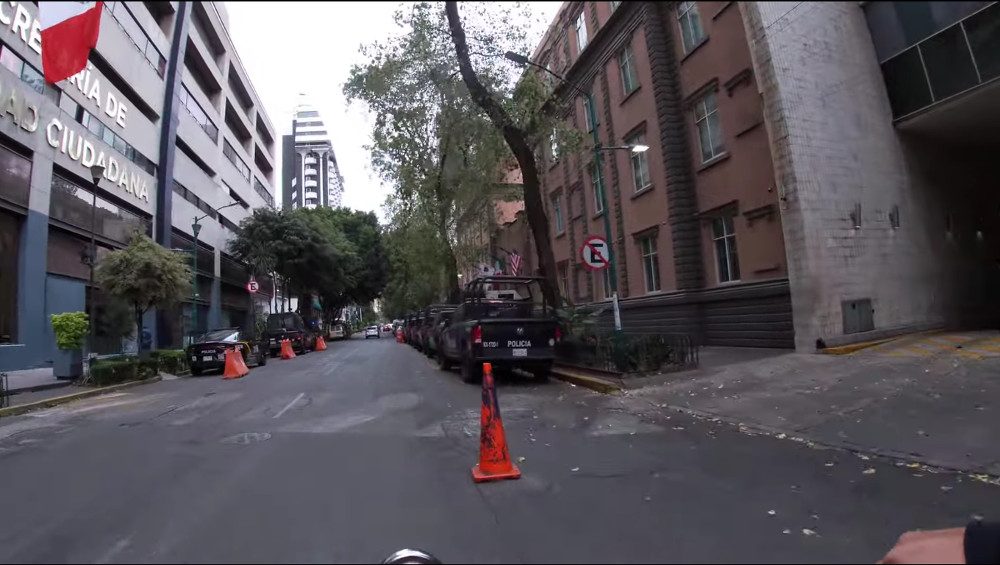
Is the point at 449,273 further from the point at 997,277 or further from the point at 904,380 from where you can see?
the point at 904,380

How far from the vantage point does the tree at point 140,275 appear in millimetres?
17953

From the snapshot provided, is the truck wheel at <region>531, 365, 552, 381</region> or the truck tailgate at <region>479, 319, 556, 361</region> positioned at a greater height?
the truck tailgate at <region>479, 319, 556, 361</region>

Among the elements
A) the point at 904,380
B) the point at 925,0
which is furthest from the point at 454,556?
the point at 904,380

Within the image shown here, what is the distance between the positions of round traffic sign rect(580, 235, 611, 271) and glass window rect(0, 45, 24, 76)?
55.1 ft

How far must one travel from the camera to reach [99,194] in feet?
73.3

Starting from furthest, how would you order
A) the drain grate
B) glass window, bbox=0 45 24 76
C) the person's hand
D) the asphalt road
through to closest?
glass window, bbox=0 45 24 76
the drain grate
the asphalt road
the person's hand

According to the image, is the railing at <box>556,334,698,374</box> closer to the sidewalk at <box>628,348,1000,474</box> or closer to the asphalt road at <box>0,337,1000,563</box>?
the sidewalk at <box>628,348,1000,474</box>

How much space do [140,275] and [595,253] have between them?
13929 millimetres

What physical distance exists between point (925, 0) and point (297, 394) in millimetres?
10876

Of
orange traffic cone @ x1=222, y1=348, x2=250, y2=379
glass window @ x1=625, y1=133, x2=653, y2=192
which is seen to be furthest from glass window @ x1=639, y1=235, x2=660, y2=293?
orange traffic cone @ x1=222, y1=348, x2=250, y2=379

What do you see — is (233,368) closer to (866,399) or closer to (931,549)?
(866,399)

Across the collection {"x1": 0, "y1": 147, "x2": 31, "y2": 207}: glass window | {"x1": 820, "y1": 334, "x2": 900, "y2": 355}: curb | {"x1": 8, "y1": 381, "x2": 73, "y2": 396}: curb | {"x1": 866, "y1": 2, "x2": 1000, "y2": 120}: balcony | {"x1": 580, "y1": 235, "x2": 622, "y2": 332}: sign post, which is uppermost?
{"x1": 0, "y1": 147, "x2": 31, "y2": 207}: glass window

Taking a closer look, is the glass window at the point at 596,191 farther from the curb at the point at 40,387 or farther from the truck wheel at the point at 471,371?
the curb at the point at 40,387

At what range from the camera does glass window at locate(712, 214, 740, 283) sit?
14.7m
